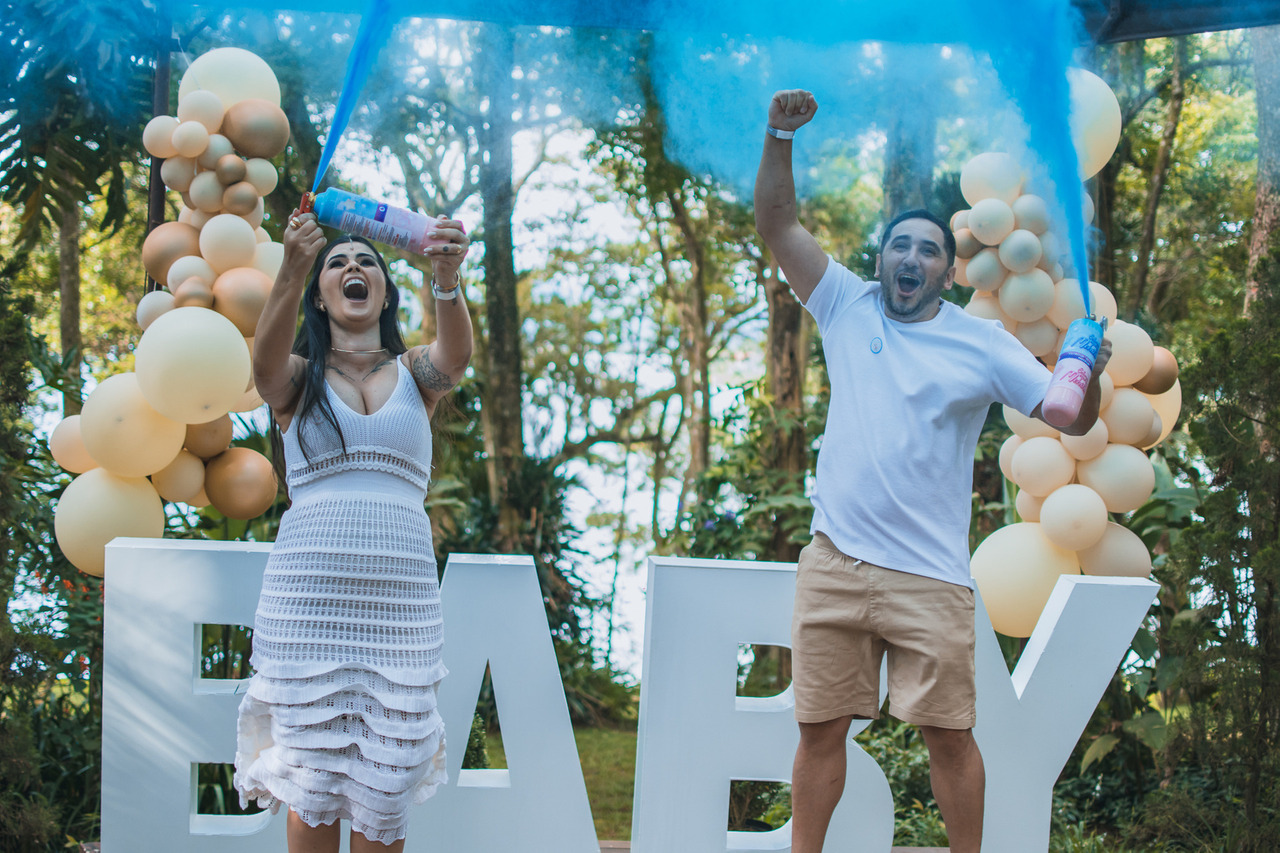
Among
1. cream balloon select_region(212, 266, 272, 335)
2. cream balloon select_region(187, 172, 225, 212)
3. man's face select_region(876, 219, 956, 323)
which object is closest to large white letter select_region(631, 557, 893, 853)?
man's face select_region(876, 219, 956, 323)

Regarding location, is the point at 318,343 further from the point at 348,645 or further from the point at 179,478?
the point at 179,478

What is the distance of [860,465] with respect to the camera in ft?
6.90

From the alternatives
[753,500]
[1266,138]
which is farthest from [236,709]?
[1266,138]

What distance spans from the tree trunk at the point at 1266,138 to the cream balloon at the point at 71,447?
5083 mm

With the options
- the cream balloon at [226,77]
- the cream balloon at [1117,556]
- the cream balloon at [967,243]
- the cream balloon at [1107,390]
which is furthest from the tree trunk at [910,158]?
the cream balloon at [226,77]

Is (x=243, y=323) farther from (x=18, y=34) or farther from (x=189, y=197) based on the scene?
(x=18, y=34)

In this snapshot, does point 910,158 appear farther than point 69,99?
Yes

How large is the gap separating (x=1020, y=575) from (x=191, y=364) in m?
2.40

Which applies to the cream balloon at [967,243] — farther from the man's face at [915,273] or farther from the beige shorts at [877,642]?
the beige shorts at [877,642]

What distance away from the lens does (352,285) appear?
2.05 meters

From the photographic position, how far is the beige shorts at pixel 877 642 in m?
2.08

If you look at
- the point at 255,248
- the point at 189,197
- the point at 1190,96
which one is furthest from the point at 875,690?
the point at 1190,96

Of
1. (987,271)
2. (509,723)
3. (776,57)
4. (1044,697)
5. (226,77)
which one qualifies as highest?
(776,57)

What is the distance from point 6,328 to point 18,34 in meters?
0.96
